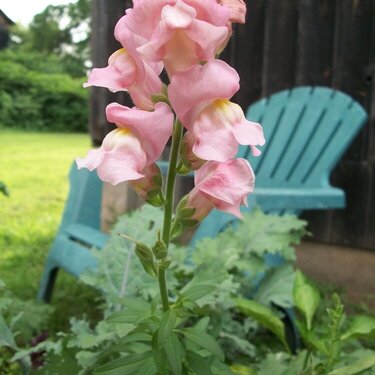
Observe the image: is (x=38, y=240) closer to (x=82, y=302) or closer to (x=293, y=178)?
(x=82, y=302)

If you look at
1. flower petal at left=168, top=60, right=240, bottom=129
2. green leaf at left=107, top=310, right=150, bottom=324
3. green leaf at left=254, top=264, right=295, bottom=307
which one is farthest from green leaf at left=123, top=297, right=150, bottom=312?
green leaf at left=254, top=264, right=295, bottom=307

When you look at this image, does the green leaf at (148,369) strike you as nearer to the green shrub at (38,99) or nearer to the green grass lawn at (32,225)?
the green grass lawn at (32,225)

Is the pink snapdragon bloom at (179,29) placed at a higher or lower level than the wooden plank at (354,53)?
higher

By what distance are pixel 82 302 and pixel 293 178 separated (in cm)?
109

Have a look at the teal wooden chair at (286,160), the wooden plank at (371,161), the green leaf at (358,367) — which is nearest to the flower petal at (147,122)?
the green leaf at (358,367)

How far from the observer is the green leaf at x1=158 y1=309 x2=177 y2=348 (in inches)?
30.2

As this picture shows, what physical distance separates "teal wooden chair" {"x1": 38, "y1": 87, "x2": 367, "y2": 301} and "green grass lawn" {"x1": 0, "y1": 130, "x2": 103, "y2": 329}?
0.35m

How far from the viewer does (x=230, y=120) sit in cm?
69

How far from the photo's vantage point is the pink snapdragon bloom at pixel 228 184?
2.37ft

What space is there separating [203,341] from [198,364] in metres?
0.04

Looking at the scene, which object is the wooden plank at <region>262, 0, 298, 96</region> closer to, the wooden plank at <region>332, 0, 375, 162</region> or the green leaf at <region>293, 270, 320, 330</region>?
the wooden plank at <region>332, 0, 375, 162</region>

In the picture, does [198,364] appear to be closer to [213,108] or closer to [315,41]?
[213,108]

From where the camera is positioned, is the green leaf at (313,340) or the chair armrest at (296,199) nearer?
the green leaf at (313,340)

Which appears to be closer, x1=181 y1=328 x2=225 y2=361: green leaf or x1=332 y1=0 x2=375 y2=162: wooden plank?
x1=181 y1=328 x2=225 y2=361: green leaf
